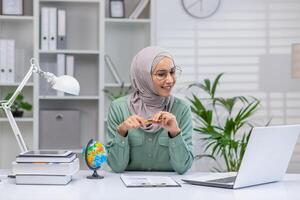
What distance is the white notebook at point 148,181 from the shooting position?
195 cm

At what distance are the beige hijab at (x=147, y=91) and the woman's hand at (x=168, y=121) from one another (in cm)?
24

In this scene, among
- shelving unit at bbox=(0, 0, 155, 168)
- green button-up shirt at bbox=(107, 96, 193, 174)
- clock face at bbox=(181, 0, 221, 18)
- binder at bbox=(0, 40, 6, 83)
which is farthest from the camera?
shelving unit at bbox=(0, 0, 155, 168)

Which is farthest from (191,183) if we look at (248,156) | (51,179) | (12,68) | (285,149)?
(12,68)

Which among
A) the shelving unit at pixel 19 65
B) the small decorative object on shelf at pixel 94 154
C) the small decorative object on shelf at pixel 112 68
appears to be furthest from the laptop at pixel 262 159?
the shelving unit at pixel 19 65

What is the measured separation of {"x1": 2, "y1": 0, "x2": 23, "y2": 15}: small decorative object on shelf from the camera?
407cm

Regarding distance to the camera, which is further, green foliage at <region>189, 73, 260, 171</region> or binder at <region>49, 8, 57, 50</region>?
binder at <region>49, 8, 57, 50</region>

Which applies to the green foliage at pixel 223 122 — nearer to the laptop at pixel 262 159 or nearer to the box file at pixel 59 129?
the box file at pixel 59 129

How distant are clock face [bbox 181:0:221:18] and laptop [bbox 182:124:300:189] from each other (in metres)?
2.20

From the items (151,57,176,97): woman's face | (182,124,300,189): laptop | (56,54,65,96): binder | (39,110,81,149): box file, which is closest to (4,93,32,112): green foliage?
(39,110,81,149): box file

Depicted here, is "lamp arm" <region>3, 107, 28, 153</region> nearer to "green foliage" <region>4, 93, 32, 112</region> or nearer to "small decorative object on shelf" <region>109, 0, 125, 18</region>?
"green foliage" <region>4, 93, 32, 112</region>

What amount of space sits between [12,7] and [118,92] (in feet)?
3.53

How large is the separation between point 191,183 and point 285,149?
40 centimetres

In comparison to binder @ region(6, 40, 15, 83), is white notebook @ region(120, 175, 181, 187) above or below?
below

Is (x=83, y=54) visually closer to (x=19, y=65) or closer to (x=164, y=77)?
(x=19, y=65)
